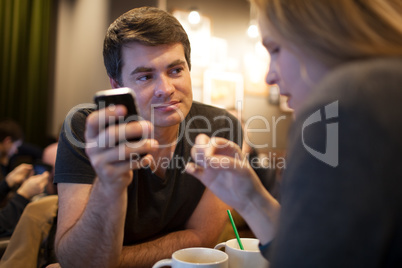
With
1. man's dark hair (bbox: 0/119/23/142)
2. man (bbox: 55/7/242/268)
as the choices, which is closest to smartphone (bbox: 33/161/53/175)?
man (bbox: 55/7/242/268)

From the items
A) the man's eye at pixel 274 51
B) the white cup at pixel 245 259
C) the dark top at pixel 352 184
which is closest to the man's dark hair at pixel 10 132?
the white cup at pixel 245 259

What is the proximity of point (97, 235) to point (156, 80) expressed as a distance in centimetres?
60

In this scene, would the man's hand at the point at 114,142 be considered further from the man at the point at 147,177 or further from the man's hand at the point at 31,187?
the man's hand at the point at 31,187

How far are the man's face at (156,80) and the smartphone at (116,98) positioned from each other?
500mm

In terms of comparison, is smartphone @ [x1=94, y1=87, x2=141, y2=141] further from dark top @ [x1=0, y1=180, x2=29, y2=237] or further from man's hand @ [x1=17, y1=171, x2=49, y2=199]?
man's hand @ [x1=17, y1=171, x2=49, y2=199]

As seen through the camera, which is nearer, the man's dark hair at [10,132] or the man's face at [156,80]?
the man's face at [156,80]

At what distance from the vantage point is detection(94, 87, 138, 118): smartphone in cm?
83

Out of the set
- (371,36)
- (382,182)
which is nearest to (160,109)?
(371,36)

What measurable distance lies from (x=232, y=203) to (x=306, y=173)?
41 cm

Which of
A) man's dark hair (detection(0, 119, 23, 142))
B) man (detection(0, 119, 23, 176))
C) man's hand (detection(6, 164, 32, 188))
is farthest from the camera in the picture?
man's dark hair (detection(0, 119, 23, 142))

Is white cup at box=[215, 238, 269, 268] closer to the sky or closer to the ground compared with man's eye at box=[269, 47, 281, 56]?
closer to the ground

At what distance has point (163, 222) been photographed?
4.49 ft

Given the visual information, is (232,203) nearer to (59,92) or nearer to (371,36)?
(371,36)

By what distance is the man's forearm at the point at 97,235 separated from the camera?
977 mm
